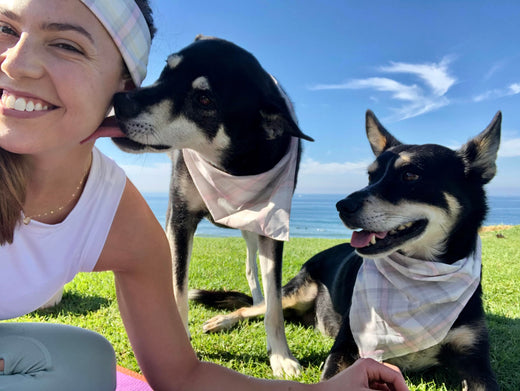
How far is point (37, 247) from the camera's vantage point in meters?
1.65

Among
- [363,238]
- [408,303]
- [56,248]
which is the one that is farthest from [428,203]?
[56,248]

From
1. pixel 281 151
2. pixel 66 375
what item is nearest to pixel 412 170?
pixel 281 151

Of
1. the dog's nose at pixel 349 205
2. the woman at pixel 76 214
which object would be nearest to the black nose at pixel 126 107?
the woman at pixel 76 214

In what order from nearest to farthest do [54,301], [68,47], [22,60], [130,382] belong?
[22,60]
[68,47]
[130,382]
[54,301]

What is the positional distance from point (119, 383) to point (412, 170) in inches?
79.7

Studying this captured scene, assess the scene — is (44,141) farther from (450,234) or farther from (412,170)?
(450,234)

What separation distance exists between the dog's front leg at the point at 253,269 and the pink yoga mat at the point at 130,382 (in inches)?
63.5

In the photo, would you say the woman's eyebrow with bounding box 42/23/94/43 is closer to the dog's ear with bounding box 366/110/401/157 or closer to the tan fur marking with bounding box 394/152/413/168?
the tan fur marking with bounding box 394/152/413/168

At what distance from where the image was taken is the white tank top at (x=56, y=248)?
1.61 meters

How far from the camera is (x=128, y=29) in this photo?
1533 millimetres

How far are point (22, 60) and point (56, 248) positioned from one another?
715 mm

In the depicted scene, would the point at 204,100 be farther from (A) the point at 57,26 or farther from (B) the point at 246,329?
(B) the point at 246,329

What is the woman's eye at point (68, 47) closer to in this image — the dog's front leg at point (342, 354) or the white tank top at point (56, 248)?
the white tank top at point (56, 248)

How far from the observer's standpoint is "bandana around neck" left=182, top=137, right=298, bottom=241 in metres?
2.94
